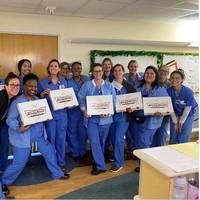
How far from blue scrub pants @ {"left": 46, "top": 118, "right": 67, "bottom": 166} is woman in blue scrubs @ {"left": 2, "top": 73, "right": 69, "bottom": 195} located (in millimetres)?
237

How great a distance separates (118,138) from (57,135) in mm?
741

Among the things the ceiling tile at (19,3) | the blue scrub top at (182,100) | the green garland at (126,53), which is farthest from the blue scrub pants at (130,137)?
the ceiling tile at (19,3)

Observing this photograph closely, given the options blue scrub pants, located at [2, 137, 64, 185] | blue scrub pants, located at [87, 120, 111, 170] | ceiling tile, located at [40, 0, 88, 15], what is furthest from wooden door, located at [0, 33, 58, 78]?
blue scrub pants, located at [2, 137, 64, 185]

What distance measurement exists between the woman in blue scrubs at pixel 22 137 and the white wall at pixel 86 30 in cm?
158

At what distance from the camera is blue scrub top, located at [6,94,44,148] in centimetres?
254

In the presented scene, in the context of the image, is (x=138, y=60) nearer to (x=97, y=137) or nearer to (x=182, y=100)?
(x=182, y=100)

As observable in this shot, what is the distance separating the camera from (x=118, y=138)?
3193 mm

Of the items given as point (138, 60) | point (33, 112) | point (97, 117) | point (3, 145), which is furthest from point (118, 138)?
point (138, 60)

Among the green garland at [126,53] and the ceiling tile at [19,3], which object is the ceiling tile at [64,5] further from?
the green garland at [126,53]

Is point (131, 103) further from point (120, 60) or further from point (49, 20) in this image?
point (49, 20)

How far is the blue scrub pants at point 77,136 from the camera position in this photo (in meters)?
3.48

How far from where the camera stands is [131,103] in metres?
→ 3.11

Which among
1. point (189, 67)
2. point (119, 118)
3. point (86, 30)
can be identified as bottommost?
point (119, 118)

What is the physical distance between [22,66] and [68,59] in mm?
1137
